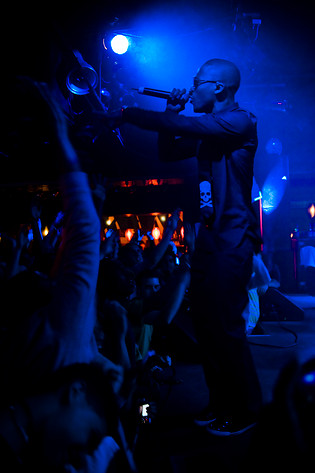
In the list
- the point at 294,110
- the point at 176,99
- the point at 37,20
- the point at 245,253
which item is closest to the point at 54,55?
the point at 37,20

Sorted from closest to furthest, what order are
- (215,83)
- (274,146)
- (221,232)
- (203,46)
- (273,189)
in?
(221,232) → (215,83) → (203,46) → (274,146) → (273,189)

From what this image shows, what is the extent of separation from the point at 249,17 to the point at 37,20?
3082mm

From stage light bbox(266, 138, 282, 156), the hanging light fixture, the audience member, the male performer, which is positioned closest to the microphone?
the male performer

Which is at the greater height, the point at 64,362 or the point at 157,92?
the point at 157,92

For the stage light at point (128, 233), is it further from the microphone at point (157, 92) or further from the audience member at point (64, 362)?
the audience member at point (64, 362)

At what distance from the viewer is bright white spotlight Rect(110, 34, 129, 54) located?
15.3 feet

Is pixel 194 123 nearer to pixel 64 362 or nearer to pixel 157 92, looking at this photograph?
pixel 157 92

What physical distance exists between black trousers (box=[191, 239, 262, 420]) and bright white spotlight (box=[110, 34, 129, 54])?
13.6 feet

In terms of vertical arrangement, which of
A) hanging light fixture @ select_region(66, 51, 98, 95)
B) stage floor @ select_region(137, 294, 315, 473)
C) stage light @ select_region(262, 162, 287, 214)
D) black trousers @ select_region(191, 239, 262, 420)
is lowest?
stage floor @ select_region(137, 294, 315, 473)

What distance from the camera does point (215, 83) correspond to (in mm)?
1970

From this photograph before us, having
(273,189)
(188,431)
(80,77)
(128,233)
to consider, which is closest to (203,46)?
(80,77)

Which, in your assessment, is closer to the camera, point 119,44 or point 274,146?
point 119,44

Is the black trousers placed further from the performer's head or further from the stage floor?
the performer's head

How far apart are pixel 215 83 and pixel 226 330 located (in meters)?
1.46
